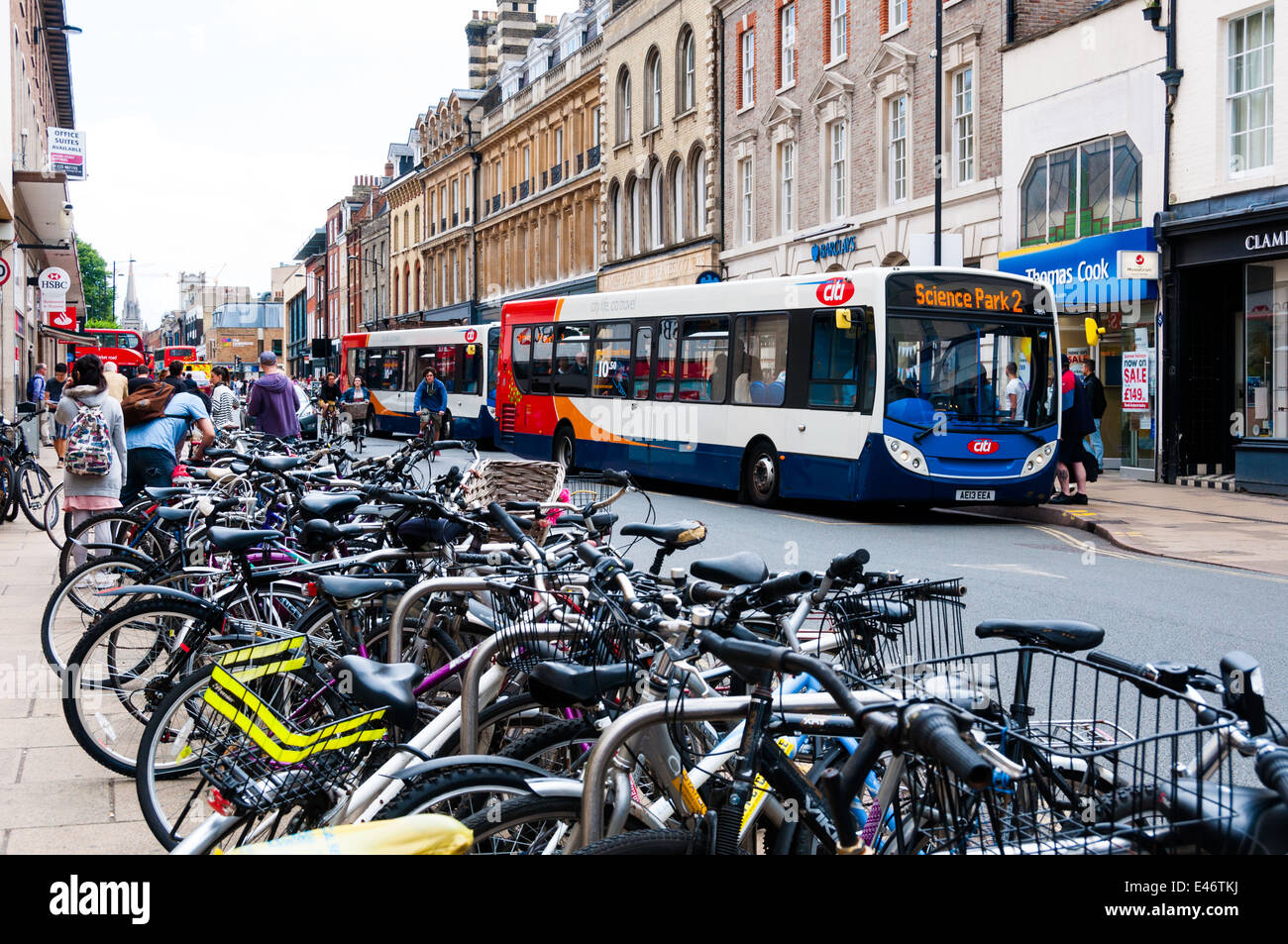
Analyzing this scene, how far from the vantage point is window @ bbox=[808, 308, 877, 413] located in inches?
647

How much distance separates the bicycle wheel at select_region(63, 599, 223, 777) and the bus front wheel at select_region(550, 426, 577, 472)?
17854mm

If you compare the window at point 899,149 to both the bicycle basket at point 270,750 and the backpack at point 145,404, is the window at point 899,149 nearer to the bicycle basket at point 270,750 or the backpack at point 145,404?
the backpack at point 145,404

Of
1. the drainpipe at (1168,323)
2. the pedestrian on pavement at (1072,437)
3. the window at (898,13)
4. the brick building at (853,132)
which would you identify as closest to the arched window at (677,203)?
the brick building at (853,132)

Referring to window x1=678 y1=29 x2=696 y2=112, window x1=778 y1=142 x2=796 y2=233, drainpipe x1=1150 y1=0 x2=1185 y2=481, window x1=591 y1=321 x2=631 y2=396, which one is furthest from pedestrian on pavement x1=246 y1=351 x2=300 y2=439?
window x1=678 y1=29 x2=696 y2=112

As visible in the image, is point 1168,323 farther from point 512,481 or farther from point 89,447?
point 89,447

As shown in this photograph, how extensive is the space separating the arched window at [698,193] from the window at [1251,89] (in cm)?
2002

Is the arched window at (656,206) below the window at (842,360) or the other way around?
the other way around

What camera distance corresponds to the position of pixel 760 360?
18.7 metres

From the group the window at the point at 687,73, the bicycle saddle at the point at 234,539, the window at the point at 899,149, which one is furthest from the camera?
the window at the point at 687,73

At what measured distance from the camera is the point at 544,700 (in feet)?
11.2

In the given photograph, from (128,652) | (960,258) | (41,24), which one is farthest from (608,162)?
(128,652)

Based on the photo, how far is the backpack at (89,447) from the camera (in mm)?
9562

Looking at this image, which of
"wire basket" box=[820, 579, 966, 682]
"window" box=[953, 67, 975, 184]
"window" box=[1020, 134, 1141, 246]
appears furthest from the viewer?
"window" box=[953, 67, 975, 184]

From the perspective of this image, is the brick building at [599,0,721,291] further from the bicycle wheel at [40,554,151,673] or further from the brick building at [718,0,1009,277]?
the bicycle wheel at [40,554,151,673]
